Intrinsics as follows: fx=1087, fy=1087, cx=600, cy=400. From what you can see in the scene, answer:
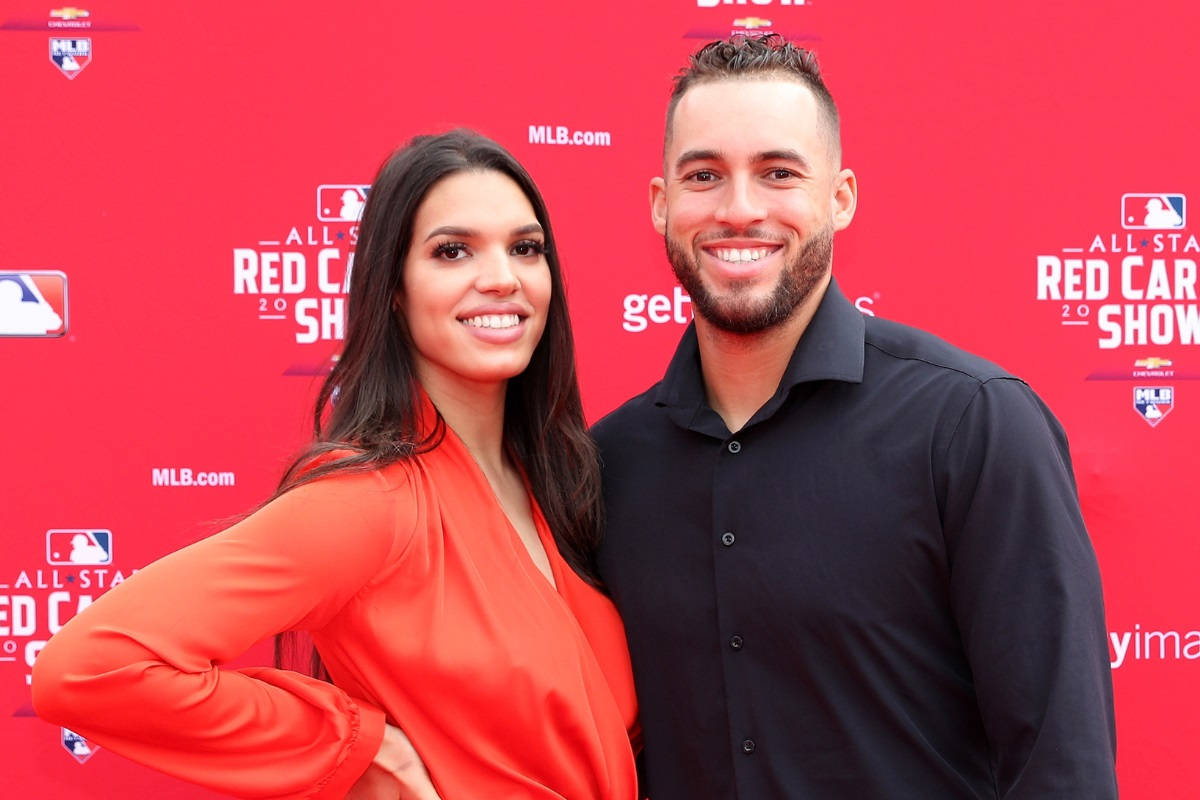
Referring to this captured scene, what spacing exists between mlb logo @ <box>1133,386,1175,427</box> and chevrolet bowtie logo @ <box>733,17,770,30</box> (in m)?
1.17

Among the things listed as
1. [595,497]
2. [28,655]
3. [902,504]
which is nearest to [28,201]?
[28,655]

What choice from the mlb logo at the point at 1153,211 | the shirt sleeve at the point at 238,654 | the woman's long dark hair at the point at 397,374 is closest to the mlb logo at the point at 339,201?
the woman's long dark hair at the point at 397,374

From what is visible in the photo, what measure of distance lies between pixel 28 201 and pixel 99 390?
440mm

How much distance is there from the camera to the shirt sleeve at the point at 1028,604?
131 centimetres

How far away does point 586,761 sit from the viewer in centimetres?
161

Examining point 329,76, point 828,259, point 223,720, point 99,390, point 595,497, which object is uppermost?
point 329,76

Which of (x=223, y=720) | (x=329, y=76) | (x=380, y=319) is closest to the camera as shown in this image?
(x=223, y=720)

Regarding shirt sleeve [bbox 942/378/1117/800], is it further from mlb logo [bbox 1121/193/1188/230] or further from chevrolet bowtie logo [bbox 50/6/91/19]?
chevrolet bowtie logo [bbox 50/6/91/19]

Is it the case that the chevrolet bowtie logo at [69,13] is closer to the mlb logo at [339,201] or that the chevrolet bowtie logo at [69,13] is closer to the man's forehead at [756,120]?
the mlb logo at [339,201]

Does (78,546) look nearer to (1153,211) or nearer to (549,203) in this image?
(549,203)

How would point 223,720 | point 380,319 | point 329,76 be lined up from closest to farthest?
point 223,720 < point 380,319 < point 329,76

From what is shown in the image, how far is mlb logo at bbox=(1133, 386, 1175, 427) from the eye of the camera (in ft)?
8.00

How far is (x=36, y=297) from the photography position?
2.39m

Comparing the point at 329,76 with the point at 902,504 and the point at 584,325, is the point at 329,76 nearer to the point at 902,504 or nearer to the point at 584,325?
the point at 584,325
